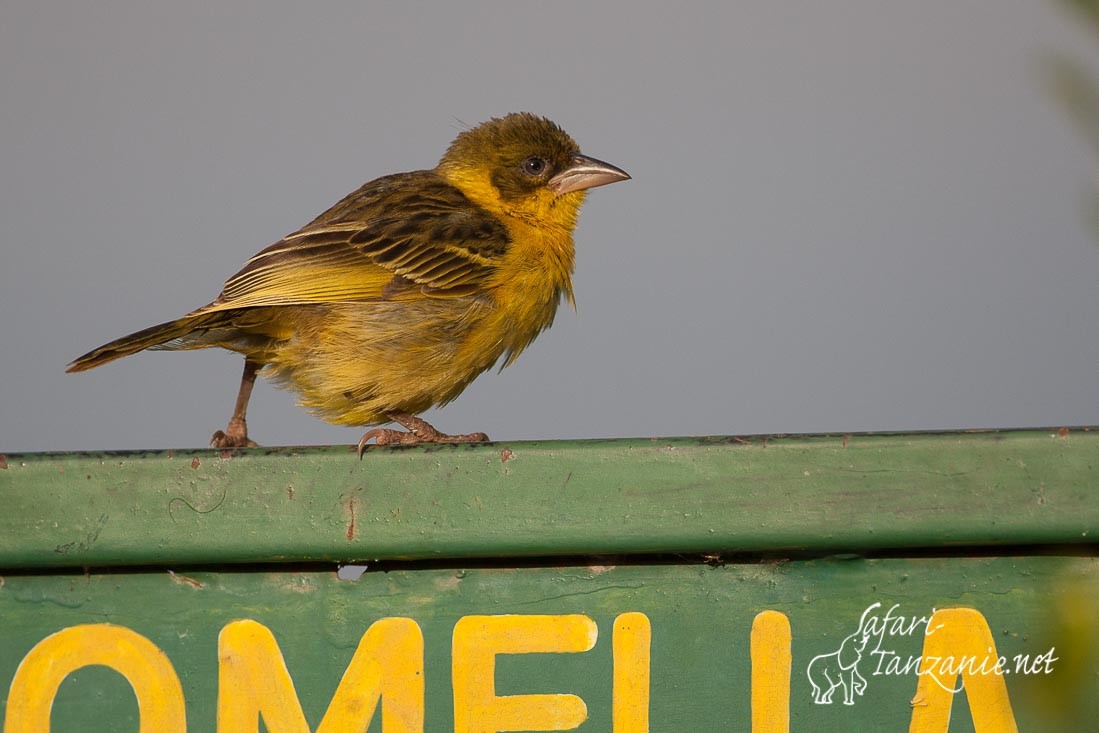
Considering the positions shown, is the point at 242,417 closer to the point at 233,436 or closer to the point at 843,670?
the point at 233,436

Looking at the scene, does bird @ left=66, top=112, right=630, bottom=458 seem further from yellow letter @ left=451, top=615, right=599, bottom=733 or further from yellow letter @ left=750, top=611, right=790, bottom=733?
yellow letter @ left=750, top=611, right=790, bottom=733

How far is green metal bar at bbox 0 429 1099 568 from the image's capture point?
6.57 feet

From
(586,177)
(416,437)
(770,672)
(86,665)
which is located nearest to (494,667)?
(770,672)

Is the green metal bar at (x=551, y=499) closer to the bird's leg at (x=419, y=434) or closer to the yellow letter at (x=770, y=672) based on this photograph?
the yellow letter at (x=770, y=672)

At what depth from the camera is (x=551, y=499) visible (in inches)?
82.7

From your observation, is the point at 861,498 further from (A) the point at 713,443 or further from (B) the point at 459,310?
(B) the point at 459,310

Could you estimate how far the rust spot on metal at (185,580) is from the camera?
2.16m

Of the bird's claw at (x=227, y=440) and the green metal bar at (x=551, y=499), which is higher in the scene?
the bird's claw at (x=227, y=440)

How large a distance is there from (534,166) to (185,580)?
264cm

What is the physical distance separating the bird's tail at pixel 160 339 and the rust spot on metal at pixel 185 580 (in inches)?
47.0

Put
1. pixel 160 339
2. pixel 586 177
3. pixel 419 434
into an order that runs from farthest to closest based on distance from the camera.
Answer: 1. pixel 586 177
2. pixel 419 434
3. pixel 160 339

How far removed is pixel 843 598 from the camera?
2.08 metres

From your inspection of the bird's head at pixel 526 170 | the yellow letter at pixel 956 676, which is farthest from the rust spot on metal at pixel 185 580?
the bird's head at pixel 526 170

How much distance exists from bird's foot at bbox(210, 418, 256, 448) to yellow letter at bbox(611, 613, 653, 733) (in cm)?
203
